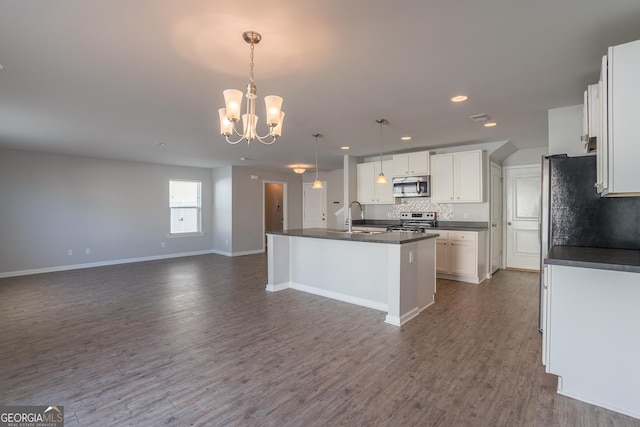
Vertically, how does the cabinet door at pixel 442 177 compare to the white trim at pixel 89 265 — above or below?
above

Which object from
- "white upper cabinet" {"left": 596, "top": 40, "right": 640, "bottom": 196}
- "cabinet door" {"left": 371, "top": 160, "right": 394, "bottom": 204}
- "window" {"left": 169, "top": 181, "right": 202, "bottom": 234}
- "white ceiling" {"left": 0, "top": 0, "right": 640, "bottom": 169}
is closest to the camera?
"white upper cabinet" {"left": 596, "top": 40, "right": 640, "bottom": 196}

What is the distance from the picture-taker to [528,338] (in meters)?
2.99

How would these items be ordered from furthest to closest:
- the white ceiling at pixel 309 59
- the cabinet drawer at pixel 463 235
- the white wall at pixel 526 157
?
the white wall at pixel 526 157, the cabinet drawer at pixel 463 235, the white ceiling at pixel 309 59

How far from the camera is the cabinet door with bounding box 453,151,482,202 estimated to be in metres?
5.23

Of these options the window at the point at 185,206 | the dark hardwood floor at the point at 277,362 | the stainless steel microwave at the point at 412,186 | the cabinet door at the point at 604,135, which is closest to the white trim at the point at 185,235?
the window at the point at 185,206

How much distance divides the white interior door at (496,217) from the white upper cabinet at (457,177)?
60 cm

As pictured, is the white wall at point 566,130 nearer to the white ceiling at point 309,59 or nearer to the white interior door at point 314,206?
the white ceiling at point 309,59

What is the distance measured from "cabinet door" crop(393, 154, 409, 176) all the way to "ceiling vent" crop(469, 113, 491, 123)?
193 cm

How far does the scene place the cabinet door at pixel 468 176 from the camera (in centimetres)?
523

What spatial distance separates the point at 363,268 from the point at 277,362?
1769 mm

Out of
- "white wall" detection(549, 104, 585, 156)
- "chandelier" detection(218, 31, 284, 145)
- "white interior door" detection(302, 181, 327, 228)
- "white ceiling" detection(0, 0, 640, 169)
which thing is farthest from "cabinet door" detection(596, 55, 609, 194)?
"white interior door" detection(302, 181, 327, 228)

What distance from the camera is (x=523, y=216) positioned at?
19.6ft

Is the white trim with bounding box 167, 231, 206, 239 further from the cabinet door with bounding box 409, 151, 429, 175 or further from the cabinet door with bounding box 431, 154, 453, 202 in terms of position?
the cabinet door with bounding box 431, 154, 453, 202

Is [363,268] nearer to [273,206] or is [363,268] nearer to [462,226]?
[462,226]
